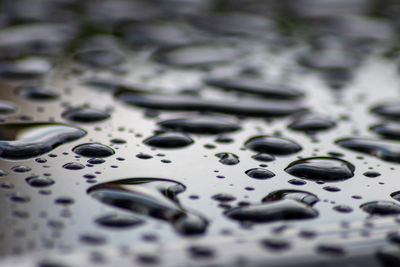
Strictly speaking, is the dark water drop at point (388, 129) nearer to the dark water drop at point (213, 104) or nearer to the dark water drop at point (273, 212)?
the dark water drop at point (213, 104)

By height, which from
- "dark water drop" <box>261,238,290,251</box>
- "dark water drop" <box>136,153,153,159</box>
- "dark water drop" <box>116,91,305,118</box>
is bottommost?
"dark water drop" <box>261,238,290,251</box>

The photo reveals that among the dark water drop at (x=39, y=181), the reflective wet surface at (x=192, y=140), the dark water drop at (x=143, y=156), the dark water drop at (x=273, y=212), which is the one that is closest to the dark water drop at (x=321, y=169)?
the reflective wet surface at (x=192, y=140)

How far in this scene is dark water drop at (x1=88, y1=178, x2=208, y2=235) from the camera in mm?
548

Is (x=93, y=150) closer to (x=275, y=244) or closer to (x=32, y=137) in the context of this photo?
(x=32, y=137)

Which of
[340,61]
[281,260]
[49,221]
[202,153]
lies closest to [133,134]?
[202,153]

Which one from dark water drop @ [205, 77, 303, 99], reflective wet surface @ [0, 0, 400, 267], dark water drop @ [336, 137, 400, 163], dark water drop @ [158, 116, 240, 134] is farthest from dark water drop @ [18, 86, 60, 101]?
dark water drop @ [336, 137, 400, 163]

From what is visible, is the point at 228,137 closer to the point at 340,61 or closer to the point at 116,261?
the point at 116,261

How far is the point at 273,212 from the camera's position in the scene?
582mm

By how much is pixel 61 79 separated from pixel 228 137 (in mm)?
477

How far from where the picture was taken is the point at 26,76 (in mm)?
1087

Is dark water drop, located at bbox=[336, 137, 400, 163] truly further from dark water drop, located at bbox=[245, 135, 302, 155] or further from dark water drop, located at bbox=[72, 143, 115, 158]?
dark water drop, located at bbox=[72, 143, 115, 158]

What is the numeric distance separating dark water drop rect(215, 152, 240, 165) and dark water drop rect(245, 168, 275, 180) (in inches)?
1.5

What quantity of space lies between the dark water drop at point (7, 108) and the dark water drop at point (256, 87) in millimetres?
460

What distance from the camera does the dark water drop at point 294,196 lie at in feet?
2.05
